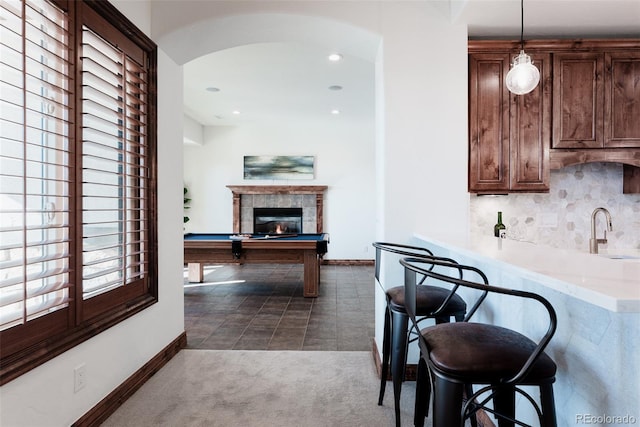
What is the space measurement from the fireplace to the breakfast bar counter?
604cm

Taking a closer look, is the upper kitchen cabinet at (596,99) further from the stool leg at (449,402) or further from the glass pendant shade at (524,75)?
the stool leg at (449,402)

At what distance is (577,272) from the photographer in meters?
1.02

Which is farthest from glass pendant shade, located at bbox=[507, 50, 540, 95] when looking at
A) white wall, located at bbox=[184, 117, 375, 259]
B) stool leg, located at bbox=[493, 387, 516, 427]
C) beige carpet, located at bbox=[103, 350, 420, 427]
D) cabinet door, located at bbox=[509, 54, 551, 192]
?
white wall, located at bbox=[184, 117, 375, 259]

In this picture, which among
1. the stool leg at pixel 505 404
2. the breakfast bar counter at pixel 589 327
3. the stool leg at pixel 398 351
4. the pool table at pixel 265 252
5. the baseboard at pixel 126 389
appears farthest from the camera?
the pool table at pixel 265 252

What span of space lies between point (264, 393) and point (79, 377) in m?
1.03

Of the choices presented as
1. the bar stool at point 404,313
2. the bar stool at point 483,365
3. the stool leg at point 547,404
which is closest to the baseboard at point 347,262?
the bar stool at point 404,313

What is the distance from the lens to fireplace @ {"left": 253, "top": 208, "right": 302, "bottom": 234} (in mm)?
7500

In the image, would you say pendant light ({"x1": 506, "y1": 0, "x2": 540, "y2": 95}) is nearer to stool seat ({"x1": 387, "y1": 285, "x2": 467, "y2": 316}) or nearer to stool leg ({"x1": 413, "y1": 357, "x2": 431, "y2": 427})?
stool seat ({"x1": 387, "y1": 285, "x2": 467, "y2": 316})

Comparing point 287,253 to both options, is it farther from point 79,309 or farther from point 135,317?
point 79,309

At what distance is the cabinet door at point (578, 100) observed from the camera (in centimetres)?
274

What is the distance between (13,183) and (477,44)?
3.03 metres

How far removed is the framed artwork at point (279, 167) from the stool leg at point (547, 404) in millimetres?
6530

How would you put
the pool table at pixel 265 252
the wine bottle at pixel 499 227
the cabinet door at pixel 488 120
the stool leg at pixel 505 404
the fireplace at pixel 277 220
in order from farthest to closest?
the fireplace at pixel 277 220
the pool table at pixel 265 252
the wine bottle at pixel 499 227
the cabinet door at pixel 488 120
the stool leg at pixel 505 404

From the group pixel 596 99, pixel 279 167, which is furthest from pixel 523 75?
pixel 279 167
